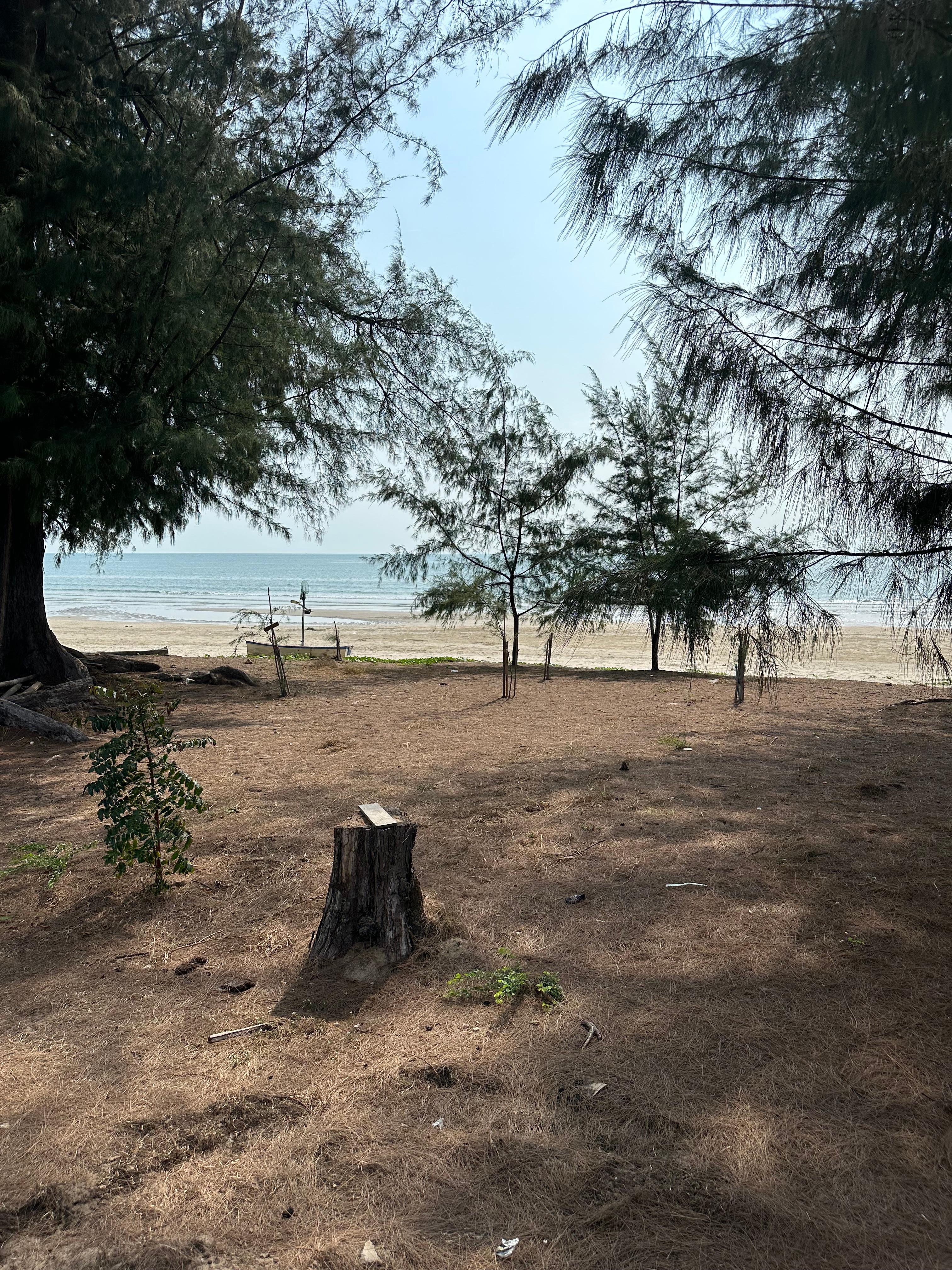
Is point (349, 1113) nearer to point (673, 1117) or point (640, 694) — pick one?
point (673, 1117)

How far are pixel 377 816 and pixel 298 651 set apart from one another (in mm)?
12230

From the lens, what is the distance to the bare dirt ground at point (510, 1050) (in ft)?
6.55

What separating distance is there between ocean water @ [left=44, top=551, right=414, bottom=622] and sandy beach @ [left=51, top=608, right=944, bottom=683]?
2429mm

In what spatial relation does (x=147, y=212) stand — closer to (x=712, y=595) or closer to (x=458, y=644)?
(x=712, y=595)

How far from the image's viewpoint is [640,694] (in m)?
11.2

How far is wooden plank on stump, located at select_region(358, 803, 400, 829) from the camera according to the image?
340cm

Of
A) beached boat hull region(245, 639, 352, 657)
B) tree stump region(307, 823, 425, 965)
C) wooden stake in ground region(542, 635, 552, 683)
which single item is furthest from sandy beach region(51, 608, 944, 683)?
tree stump region(307, 823, 425, 965)

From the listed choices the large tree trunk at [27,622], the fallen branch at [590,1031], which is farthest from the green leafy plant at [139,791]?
the large tree trunk at [27,622]

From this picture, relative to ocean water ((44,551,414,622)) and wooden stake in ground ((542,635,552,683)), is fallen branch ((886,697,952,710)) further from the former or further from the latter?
ocean water ((44,551,414,622))

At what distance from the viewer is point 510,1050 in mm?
2707

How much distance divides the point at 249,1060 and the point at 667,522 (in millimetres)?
12591

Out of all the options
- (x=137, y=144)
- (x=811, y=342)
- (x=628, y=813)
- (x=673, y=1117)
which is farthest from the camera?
(x=137, y=144)

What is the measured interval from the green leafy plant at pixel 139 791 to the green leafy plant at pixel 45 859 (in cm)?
31

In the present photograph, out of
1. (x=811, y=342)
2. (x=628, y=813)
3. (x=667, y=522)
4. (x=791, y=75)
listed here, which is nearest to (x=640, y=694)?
(x=667, y=522)
